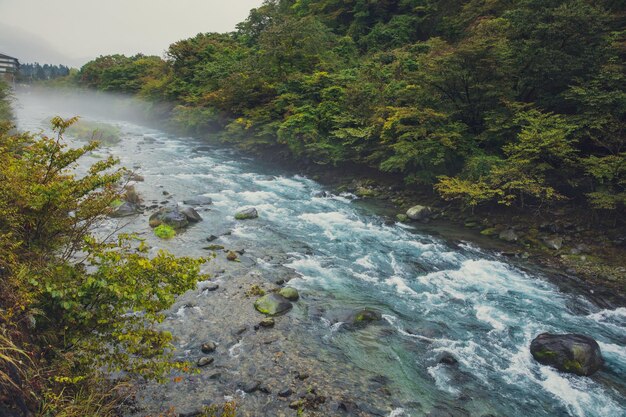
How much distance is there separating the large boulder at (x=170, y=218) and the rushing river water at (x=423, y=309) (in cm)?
58

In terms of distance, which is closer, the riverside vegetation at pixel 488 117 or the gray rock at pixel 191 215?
the riverside vegetation at pixel 488 117

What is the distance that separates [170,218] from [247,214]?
371 cm

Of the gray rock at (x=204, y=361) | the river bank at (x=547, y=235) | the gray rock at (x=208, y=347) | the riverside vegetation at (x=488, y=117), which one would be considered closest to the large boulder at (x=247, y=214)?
the river bank at (x=547, y=235)

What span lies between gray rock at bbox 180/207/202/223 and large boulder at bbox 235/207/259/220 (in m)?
1.88

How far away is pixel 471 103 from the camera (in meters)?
19.1

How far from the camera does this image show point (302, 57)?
32.7m

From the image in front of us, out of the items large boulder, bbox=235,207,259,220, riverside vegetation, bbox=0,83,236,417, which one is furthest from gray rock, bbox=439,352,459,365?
large boulder, bbox=235,207,259,220

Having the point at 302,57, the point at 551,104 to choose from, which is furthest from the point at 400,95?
the point at 302,57

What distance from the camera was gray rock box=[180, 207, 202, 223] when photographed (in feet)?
53.9

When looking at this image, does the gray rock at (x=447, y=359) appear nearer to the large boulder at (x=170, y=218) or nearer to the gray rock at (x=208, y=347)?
the gray rock at (x=208, y=347)

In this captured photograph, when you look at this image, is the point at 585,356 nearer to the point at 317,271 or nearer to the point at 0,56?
the point at 317,271

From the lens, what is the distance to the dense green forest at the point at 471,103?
15008 millimetres

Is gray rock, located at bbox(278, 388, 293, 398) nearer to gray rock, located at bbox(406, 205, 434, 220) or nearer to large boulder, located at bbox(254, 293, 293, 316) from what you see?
large boulder, located at bbox(254, 293, 293, 316)

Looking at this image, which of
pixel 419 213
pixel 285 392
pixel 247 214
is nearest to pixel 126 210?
pixel 247 214
